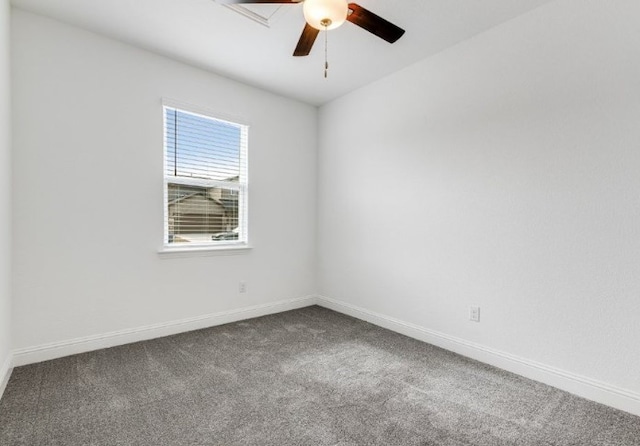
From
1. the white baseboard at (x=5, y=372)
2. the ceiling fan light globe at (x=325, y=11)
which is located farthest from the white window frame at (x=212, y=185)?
the ceiling fan light globe at (x=325, y=11)

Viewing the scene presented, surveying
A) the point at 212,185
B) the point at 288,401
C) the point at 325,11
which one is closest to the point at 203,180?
the point at 212,185

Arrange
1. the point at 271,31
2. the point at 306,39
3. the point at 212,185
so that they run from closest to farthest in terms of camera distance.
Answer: the point at 306,39 → the point at 271,31 → the point at 212,185

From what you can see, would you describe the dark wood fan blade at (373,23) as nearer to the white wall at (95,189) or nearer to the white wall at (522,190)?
the white wall at (522,190)

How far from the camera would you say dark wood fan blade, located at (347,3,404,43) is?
6.15ft

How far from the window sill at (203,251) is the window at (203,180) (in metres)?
0.05

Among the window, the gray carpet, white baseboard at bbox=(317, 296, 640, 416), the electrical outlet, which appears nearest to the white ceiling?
the window

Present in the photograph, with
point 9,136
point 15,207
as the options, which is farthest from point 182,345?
point 9,136

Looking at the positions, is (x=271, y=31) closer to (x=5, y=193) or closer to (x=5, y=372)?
(x=5, y=193)

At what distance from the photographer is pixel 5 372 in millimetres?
2164

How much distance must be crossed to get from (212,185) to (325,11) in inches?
86.5

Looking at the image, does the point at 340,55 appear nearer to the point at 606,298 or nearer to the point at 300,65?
the point at 300,65

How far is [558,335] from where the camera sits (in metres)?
2.20

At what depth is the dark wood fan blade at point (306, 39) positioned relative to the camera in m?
2.02

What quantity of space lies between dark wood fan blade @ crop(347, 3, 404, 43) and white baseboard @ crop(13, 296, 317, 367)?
2.93 m
